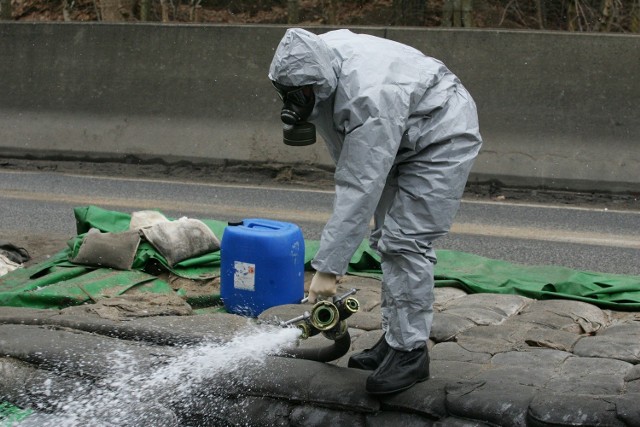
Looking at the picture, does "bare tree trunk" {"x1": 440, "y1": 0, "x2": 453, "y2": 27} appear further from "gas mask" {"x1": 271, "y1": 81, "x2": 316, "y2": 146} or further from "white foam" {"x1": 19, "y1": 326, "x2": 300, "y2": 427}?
"gas mask" {"x1": 271, "y1": 81, "x2": 316, "y2": 146}

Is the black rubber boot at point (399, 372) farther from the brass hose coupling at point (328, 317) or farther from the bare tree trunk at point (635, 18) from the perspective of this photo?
the bare tree trunk at point (635, 18)

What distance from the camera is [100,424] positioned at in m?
4.45

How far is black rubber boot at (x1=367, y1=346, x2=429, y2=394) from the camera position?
420cm

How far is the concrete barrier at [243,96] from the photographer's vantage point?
9.36 meters

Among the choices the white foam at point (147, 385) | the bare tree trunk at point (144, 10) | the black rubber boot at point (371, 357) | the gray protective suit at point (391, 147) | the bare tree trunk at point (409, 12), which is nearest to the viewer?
the gray protective suit at point (391, 147)

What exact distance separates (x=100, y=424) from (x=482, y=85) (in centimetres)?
622

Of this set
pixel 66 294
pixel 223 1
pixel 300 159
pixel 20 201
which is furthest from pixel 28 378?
pixel 223 1

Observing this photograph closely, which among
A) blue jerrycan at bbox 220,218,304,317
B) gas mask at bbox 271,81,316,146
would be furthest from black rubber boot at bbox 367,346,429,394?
blue jerrycan at bbox 220,218,304,317

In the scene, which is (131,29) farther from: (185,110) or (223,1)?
(223,1)

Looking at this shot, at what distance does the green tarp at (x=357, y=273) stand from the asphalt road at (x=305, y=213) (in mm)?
751

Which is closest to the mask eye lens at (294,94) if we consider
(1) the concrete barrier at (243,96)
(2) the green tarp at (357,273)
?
(2) the green tarp at (357,273)

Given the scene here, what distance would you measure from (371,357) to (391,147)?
3.60ft

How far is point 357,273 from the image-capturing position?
6.39m

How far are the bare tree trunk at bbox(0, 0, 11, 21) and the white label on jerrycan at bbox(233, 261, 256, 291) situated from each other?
8.74 m
